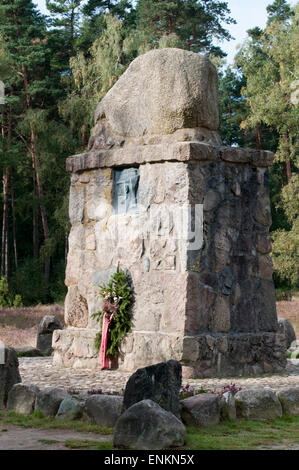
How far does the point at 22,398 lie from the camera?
23.4ft

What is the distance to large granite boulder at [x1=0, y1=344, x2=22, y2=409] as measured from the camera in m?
7.41

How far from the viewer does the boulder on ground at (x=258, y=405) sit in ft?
22.4

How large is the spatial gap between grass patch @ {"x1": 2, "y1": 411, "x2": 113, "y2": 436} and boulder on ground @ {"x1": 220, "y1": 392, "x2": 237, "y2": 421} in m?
1.08

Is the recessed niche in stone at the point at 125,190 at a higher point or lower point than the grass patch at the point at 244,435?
higher

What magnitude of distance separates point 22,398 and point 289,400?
252 cm

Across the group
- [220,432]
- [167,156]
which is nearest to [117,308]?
[167,156]

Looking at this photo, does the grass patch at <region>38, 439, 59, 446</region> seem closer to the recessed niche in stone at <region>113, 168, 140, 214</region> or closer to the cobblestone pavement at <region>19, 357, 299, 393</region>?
the cobblestone pavement at <region>19, 357, 299, 393</region>

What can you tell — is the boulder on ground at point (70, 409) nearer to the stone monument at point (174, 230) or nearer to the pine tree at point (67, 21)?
the stone monument at point (174, 230)

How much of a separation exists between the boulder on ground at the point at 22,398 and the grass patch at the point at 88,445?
1.32 meters

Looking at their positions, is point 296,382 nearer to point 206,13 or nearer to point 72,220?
point 72,220

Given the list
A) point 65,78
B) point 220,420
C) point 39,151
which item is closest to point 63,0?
point 65,78

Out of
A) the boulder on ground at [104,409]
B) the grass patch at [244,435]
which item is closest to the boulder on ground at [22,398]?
the boulder on ground at [104,409]

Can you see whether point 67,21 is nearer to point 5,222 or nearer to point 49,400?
point 5,222

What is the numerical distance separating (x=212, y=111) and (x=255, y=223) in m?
1.66
